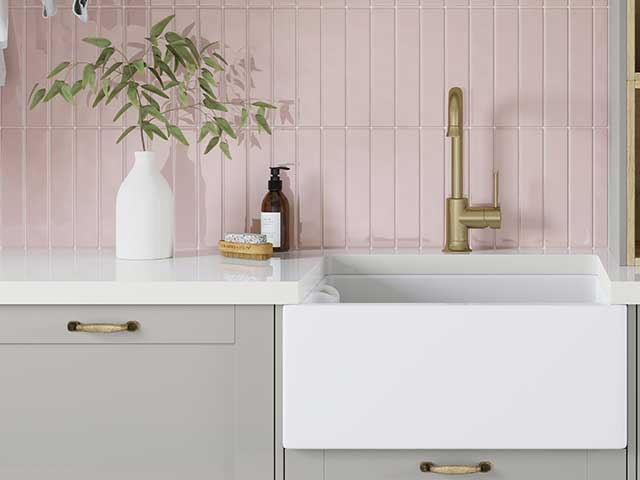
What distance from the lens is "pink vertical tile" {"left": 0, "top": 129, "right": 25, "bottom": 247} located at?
2.44 m

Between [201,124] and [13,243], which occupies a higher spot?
[201,124]

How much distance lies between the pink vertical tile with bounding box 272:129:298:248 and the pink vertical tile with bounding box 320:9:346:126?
10 centimetres

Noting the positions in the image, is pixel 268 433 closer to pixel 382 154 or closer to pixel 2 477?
pixel 2 477

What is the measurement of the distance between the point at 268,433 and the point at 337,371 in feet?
0.58

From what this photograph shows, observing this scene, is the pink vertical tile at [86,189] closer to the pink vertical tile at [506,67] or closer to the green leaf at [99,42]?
the green leaf at [99,42]

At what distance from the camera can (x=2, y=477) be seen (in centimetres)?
185

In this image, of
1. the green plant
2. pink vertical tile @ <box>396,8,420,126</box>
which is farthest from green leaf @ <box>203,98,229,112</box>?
pink vertical tile @ <box>396,8,420,126</box>

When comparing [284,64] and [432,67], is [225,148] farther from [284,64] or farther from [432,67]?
[432,67]

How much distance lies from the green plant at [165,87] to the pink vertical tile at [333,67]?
146 mm

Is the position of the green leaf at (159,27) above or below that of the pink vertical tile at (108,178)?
above

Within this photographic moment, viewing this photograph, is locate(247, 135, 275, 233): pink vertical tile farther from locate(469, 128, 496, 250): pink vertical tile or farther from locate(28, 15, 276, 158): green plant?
locate(469, 128, 496, 250): pink vertical tile

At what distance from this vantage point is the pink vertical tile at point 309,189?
7.92ft

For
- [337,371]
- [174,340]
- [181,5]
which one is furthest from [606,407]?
[181,5]

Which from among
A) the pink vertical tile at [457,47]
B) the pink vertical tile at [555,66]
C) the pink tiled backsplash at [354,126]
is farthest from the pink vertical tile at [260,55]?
the pink vertical tile at [555,66]
